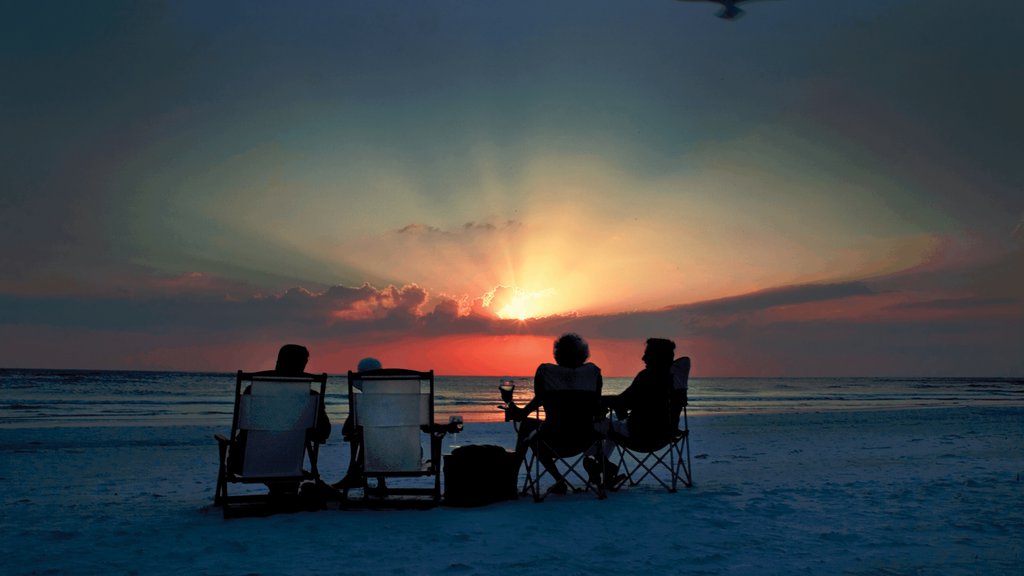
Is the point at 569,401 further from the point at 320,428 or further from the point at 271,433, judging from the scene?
the point at 271,433

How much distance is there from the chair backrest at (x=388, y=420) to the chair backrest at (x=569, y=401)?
1.12 meters

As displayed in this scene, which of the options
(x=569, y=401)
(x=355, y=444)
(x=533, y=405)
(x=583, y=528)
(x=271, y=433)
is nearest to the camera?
(x=583, y=528)

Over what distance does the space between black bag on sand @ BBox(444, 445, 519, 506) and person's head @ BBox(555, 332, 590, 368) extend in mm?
986

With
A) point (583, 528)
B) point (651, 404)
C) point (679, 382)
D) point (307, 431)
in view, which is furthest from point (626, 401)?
point (307, 431)

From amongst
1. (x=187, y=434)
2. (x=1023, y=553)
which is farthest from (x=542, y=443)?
(x=187, y=434)

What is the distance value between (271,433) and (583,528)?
2524 mm

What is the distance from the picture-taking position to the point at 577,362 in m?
6.72

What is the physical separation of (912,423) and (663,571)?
55.9 ft

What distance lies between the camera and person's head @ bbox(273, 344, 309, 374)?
6.05m

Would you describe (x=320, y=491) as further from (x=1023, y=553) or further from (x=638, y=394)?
(x=1023, y=553)

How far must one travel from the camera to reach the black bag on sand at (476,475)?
6.27m

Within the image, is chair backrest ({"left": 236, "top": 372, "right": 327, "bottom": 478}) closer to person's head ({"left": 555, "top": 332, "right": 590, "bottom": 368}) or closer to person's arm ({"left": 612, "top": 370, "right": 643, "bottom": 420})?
person's head ({"left": 555, "top": 332, "right": 590, "bottom": 368})

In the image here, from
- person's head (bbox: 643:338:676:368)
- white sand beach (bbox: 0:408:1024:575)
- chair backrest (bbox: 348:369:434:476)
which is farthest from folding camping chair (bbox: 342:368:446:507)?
person's head (bbox: 643:338:676:368)

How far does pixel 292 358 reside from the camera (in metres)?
6.08
